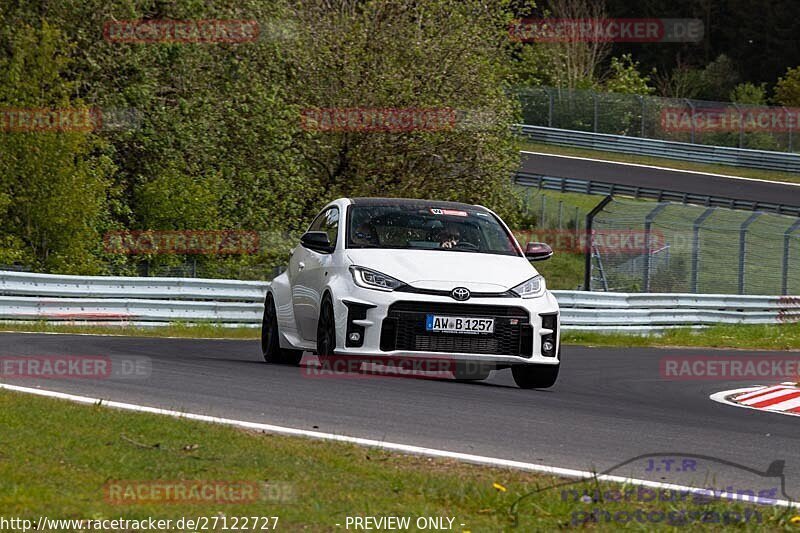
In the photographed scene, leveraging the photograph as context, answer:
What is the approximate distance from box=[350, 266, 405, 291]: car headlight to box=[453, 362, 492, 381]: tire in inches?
36.8

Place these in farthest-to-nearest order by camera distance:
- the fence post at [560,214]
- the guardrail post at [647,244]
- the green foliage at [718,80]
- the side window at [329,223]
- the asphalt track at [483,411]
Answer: the green foliage at [718,80], the fence post at [560,214], the guardrail post at [647,244], the side window at [329,223], the asphalt track at [483,411]

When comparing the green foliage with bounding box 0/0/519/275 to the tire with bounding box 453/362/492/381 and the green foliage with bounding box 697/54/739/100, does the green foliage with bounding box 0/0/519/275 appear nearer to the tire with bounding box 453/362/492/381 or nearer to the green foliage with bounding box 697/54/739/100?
the tire with bounding box 453/362/492/381

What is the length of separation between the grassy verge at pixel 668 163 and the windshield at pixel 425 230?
4177 centimetres

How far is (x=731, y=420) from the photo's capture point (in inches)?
398

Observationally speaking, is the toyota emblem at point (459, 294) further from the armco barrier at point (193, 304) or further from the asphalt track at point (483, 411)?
the armco barrier at point (193, 304)

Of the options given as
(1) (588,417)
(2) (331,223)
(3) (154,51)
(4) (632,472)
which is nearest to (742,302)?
(3) (154,51)

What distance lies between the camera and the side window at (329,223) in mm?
12001

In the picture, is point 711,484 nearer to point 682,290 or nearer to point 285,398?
point 285,398

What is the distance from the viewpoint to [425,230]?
38.7 ft

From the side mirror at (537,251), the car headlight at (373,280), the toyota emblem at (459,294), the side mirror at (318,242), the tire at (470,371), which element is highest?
the side mirror at (318,242)

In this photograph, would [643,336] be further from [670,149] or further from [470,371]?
[670,149]

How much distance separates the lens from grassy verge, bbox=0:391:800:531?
18.1 feet

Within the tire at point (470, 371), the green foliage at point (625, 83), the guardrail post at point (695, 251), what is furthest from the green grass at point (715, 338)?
the green foliage at point (625, 83)

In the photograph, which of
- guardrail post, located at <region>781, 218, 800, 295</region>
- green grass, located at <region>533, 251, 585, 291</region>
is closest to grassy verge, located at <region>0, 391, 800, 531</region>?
guardrail post, located at <region>781, 218, 800, 295</region>
